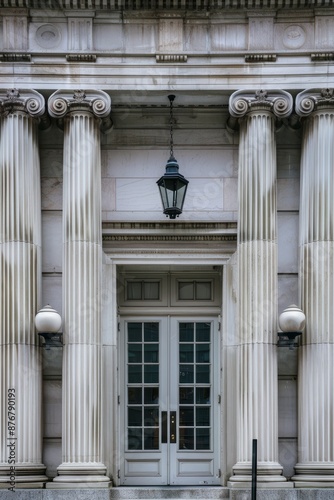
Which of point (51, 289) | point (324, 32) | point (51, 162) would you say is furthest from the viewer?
point (51, 162)

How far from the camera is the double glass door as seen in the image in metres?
18.2

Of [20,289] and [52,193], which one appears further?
[52,193]

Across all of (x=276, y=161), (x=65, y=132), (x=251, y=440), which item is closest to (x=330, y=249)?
(x=276, y=161)

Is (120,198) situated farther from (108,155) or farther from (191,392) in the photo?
(191,392)

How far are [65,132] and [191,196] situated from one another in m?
2.16

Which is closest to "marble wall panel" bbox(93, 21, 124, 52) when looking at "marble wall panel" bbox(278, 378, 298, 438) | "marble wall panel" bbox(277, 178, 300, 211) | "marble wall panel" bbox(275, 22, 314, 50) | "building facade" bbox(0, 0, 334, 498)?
"building facade" bbox(0, 0, 334, 498)

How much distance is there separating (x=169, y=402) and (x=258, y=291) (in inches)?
91.4

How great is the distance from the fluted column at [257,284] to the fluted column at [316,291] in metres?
0.42

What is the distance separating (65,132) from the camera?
58.6 feet

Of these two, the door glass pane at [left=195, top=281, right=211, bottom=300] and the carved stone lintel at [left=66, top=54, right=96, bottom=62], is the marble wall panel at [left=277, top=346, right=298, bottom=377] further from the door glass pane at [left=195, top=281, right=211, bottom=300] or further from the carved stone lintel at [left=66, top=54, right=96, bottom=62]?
the carved stone lintel at [left=66, top=54, right=96, bottom=62]

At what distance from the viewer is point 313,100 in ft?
58.1

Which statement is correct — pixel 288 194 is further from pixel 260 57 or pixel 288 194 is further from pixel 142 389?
pixel 142 389

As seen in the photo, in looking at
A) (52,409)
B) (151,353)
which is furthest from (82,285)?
A: (52,409)

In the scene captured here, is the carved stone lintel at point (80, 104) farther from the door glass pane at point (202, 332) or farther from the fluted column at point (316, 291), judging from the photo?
the door glass pane at point (202, 332)
